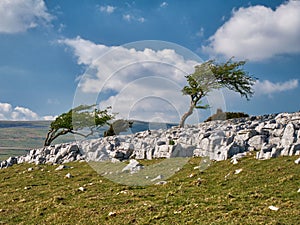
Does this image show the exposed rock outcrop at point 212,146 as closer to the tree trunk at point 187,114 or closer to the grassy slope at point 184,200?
the grassy slope at point 184,200

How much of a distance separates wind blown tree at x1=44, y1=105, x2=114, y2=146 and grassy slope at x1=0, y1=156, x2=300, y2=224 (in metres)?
48.7

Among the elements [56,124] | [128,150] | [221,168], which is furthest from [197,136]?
[56,124]

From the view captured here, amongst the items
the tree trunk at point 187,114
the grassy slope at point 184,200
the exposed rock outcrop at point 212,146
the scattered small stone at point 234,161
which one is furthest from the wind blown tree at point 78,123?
the scattered small stone at point 234,161

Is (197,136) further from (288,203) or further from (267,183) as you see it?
(288,203)

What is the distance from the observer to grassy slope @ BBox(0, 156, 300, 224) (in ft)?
41.5

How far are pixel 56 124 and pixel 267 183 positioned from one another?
5943 cm

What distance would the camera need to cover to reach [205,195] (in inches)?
617

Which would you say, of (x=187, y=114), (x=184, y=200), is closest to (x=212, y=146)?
(x=184, y=200)

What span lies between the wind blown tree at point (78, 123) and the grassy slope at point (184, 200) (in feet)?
160

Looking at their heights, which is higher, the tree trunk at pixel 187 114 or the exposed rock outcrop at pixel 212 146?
the tree trunk at pixel 187 114

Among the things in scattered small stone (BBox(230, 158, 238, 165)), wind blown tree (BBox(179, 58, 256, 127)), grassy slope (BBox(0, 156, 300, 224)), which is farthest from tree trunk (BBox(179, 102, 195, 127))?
scattered small stone (BBox(230, 158, 238, 165))

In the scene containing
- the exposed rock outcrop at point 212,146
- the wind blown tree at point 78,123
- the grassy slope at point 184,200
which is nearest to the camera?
the grassy slope at point 184,200

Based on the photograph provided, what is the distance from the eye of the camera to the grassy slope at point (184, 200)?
41.5 feet

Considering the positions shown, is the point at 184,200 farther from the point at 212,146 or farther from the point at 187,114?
the point at 187,114
